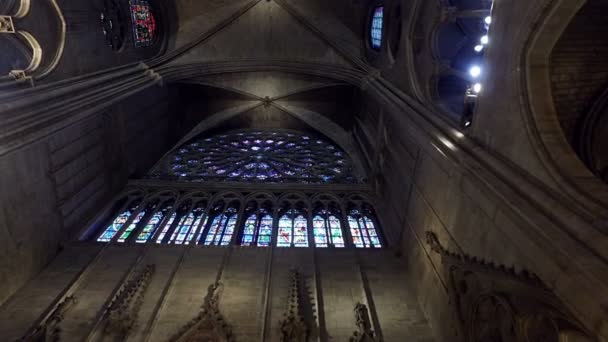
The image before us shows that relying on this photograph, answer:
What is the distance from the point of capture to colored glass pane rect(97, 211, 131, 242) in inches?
367

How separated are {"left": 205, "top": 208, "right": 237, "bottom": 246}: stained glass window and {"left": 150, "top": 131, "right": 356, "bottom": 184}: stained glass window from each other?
181 centimetres

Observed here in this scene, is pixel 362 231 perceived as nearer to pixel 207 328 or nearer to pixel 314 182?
pixel 314 182

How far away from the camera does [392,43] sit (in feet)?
39.3

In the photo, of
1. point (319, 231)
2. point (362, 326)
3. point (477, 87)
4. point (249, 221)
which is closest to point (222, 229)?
point (249, 221)

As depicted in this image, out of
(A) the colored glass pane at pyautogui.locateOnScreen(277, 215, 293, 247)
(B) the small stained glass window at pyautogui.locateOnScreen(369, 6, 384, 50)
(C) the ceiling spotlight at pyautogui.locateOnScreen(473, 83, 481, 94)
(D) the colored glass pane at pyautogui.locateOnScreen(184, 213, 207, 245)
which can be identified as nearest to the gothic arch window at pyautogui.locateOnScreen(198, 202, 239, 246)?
(D) the colored glass pane at pyautogui.locateOnScreen(184, 213, 207, 245)

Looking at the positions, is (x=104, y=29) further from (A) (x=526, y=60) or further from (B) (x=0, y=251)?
(A) (x=526, y=60)

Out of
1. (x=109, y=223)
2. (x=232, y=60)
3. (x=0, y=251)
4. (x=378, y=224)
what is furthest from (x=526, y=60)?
(x=232, y=60)

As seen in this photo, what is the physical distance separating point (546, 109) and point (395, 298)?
4.48 metres

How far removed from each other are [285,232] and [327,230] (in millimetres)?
1097

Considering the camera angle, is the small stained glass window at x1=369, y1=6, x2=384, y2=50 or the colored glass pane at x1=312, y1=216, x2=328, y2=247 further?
the small stained glass window at x1=369, y1=6, x2=384, y2=50

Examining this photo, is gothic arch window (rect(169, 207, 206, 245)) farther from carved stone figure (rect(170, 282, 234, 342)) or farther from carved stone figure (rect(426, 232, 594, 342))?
carved stone figure (rect(426, 232, 594, 342))

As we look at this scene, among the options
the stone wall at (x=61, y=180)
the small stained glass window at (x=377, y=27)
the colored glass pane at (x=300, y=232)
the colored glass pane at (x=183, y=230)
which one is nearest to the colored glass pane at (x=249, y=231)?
the colored glass pane at (x=300, y=232)

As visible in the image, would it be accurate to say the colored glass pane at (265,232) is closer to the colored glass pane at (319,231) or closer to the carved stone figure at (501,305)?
the colored glass pane at (319,231)

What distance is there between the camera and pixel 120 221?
10.2m
